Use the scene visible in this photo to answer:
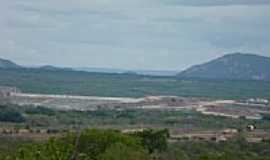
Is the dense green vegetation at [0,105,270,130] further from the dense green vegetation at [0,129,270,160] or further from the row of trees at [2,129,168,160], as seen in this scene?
the row of trees at [2,129,168,160]

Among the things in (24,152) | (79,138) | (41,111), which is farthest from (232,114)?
(24,152)

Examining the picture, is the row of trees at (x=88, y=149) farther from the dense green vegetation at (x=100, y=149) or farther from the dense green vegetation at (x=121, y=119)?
the dense green vegetation at (x=121, y=119)

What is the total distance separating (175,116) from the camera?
163 m

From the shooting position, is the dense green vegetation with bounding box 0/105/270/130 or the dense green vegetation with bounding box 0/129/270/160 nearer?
the dense green vegetation with bounding box 0/129/270/160

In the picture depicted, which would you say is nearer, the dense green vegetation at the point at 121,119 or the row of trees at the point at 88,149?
the row of trees at the point at 88,149

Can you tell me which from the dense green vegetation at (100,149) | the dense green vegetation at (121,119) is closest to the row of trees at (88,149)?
the dense green vegetation at (100,149)

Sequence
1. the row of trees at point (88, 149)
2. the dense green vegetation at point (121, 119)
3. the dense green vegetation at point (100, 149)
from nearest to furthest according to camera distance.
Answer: the row of trees at point (88, 149) < the dense green vegetation at point (100, 149) < the dense green vegetation at point (121, 119)

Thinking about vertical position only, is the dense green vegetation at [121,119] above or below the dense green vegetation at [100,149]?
below

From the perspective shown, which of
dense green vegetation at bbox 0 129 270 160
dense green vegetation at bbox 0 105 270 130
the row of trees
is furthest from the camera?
dense green vegetation at bbox 0 105 270 130

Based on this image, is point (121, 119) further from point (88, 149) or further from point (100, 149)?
point (88, 149)

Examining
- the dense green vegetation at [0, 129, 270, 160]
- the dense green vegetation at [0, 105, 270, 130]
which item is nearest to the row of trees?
the dense green vegetation at [0, 129, 270, 160]

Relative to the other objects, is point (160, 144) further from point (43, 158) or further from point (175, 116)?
point (175, 116)

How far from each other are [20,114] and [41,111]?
13.4 metres

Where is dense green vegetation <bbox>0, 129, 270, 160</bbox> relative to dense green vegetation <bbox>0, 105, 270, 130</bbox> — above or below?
above
